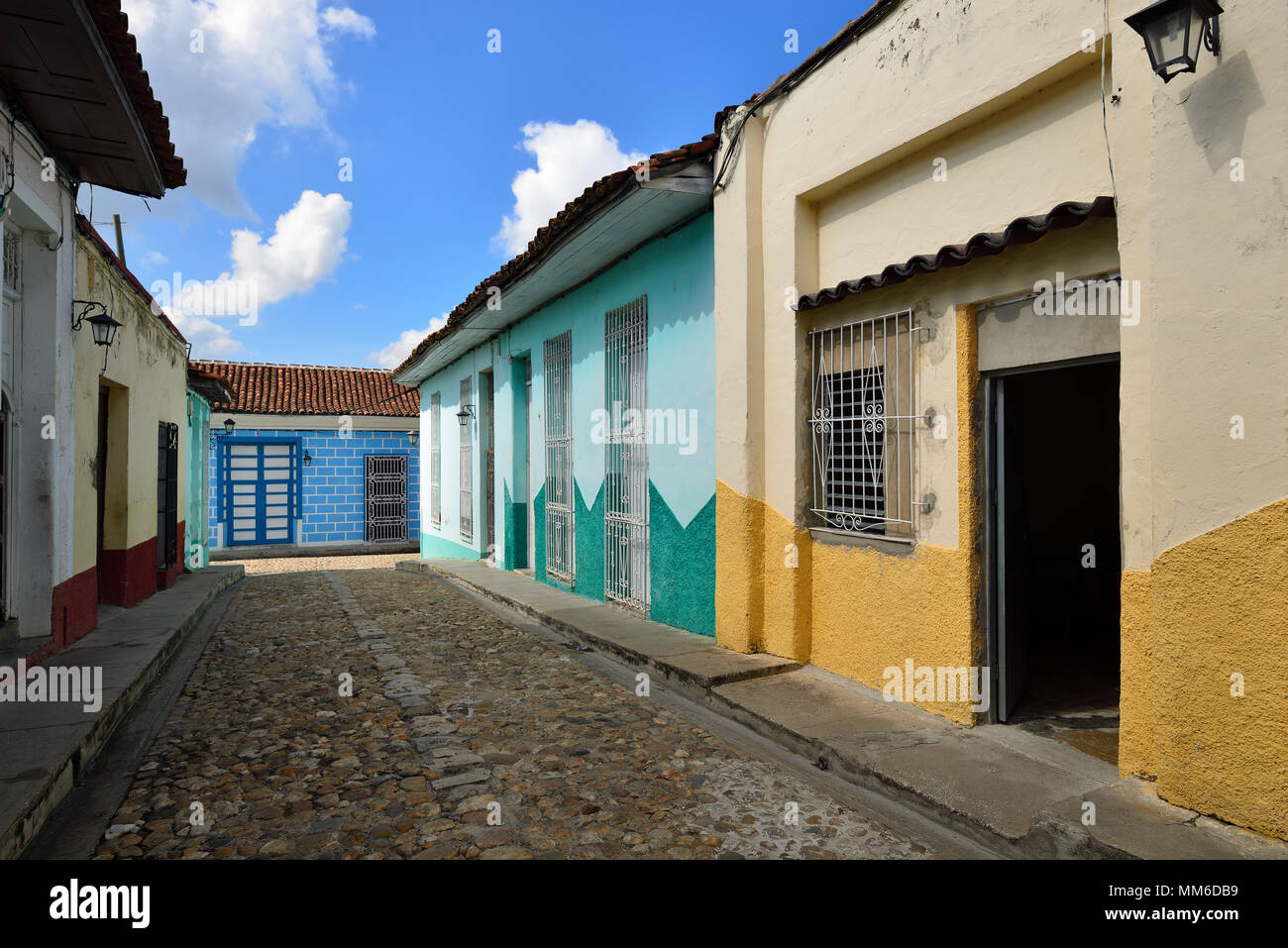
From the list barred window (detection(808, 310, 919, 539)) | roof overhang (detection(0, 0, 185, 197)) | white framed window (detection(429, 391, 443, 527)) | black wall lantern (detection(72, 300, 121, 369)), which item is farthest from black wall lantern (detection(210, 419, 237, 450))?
barred window (detection(808, 310, 919, 539))

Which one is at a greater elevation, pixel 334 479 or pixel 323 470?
pixel 323 470

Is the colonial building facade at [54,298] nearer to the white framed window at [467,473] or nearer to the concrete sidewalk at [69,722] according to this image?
the concrete sidewalk at [69,722]

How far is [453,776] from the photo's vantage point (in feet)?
13.1

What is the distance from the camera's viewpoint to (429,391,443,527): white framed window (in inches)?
655

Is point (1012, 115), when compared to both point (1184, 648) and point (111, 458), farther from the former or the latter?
point (111, 458)

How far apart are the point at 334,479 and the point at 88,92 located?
16563 millimetres

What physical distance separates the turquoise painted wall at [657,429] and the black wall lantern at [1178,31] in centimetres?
383

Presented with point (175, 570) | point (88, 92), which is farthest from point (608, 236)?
point (175, 570)

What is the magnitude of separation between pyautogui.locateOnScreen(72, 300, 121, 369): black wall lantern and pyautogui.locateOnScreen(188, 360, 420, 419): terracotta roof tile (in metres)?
13.0

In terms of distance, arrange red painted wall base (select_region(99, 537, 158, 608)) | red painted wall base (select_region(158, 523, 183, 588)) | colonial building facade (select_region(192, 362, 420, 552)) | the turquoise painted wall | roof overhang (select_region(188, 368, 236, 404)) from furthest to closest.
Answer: colonial building facade (select_region(192, 362, 420, 552)) < roof overhang (select_region(188, 368, 236, 404)) < red painted wall base (select_region(158, 523, 183, 588)) < red painted wall base (select_region(99, 537, 158, 608)) < the turquoise painted wall

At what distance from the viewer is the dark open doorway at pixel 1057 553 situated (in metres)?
4.36

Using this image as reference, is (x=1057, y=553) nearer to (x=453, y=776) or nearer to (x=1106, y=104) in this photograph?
(x=1106, y=104)

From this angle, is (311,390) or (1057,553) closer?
(1057,553)

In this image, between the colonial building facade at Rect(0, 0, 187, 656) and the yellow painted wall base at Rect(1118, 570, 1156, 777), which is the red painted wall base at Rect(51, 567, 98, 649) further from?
the yellow painted wall base at Rect(1118, 570, 1156, 777)
